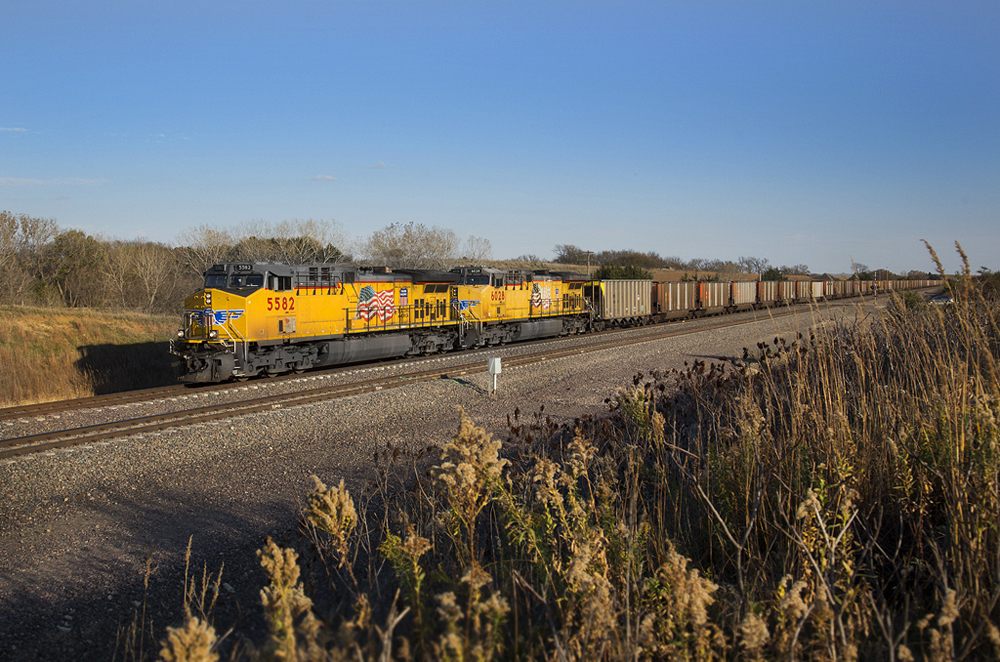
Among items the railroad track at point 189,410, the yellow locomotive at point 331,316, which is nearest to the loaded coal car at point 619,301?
the yellow locomotive at point 331,316

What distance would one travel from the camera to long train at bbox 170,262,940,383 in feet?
51.1

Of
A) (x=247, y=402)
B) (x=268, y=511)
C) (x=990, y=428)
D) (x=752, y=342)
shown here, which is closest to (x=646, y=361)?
(x=752, y=342)

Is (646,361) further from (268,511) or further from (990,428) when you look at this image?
(990,428)

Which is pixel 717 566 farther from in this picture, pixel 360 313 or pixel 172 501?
pixel 360 313

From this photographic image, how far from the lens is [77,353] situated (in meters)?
24.8

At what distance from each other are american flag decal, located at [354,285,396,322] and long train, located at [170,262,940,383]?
0.11 ft

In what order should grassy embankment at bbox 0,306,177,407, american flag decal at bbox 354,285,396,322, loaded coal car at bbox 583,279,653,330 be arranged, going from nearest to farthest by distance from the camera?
grassy embankment at bbox 0,306,177,407 → american flag decal at bbox 354,285,396,322 → loaded coal car at bbox 583,279,653,330

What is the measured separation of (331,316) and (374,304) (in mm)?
1897

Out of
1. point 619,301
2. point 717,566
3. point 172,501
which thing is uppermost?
point 619,301

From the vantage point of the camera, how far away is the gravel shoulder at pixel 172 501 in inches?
201

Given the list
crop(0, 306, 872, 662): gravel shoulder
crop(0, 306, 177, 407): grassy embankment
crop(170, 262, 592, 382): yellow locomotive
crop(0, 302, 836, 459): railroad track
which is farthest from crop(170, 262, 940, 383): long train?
crop(0, 306, 177, 407): grassy embankment

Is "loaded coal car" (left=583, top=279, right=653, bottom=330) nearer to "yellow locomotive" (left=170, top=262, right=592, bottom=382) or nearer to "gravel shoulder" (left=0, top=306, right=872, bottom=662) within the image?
"yellow locomotive" (left=170, top=262, right=592, bottom=382)

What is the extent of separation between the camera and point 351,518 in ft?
10.6

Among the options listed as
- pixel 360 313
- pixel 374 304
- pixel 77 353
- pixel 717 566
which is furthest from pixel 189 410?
pixel 77 353
